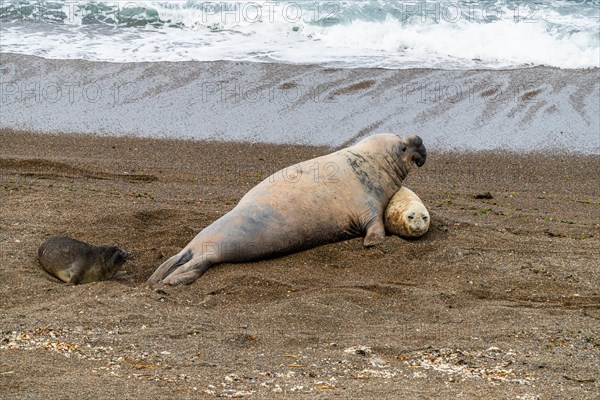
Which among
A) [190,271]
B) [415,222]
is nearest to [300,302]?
[190,271]

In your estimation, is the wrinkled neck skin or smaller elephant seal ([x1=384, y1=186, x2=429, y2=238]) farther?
the wrinkled neck skin

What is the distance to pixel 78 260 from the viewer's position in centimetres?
657

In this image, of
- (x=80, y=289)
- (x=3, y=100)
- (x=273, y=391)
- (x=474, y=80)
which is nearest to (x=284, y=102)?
(x=474, y=80)

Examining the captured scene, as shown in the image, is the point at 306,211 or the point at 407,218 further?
the point at 407,218

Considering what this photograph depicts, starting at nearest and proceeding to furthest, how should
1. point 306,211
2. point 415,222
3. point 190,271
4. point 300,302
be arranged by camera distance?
point 300,302 → point 190,271 → point 306,211 → point 415,222

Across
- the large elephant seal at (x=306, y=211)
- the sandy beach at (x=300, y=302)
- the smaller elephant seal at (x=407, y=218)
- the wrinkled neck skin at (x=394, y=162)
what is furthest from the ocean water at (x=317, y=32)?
the smaller elephant seal at (x=407, y=218)

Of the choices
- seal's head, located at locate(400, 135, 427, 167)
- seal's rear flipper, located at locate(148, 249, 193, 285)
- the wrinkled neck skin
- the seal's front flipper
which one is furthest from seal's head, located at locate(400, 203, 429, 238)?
seal's rear flipper, located at locate(148, 249, 193, 285)

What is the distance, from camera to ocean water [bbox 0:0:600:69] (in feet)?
49.8

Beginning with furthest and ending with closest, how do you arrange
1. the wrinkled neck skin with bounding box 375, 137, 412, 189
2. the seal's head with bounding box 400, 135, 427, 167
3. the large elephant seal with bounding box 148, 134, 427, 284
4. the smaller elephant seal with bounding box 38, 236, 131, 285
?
the seal's head with bounding box 400, 135, 427, 167 → the wrinkled neck skin with bounding box 375, 137, 412, 189 → the large elephant seal with bounding box 148, 134, 427, 284 → the smaller elephant seal with bounding box 38, 236, 131, 285

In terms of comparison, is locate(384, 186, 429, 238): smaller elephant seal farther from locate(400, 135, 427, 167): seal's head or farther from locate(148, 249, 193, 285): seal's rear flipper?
locate(148, 249, 193, 285): seal's rear flipper

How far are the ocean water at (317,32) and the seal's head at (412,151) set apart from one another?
6.25 m

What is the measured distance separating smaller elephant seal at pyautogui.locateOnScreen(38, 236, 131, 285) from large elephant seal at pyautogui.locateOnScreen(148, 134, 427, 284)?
1.18 feet

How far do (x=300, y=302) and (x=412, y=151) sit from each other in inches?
117

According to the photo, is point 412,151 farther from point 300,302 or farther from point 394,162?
point 300,302
